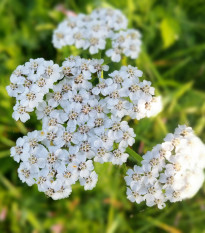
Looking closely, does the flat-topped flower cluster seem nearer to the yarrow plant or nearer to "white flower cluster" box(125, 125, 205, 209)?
the yarrow plant

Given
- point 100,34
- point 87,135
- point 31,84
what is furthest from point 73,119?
point 100,34

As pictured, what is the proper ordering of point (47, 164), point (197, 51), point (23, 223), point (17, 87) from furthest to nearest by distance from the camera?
point (197, 51) < point (23, 223) < point (17, 87) < point (47, 164)

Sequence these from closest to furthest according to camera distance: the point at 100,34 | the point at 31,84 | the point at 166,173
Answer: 1. the point at 166,173
2. the point at 31,84
3. the point at 100,34

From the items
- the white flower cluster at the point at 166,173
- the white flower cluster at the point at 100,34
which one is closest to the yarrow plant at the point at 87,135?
the white flower cluster at the point at 166,173

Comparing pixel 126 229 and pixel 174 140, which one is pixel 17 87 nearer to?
pixel 174 140

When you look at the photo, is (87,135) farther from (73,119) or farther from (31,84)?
(31,84)

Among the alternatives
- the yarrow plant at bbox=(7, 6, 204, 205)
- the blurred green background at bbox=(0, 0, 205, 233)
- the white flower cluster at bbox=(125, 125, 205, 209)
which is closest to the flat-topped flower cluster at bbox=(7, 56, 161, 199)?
the yarrow plant at bbox=(7, 6, 204, 205)

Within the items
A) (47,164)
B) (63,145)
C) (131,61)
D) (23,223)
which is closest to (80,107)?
(63,145)
